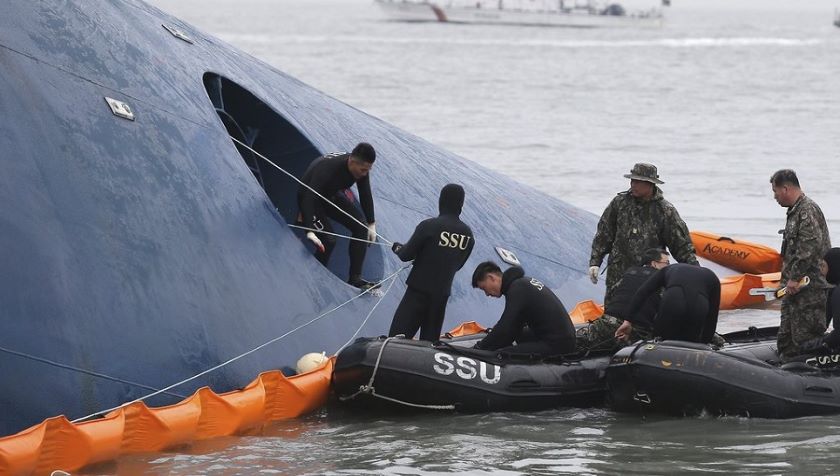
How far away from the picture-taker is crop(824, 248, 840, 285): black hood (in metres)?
12.0

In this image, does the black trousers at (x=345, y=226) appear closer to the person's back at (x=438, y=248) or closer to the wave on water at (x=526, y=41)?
the person's back at (x=438, y=248)

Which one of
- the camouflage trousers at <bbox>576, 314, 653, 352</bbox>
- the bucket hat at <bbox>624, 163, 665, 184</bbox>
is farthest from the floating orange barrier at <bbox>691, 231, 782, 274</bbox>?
the camouflage trousers at <bbox>576, 314, 653, 352</bbox>

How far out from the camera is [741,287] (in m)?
19.1

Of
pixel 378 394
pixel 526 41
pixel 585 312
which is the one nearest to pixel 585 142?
pixel 585 312

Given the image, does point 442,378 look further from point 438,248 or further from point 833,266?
point 833,266

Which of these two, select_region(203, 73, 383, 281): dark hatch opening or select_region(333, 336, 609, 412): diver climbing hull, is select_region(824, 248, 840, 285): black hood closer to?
select_region(333, 336, 609, 412): diver climbing hull

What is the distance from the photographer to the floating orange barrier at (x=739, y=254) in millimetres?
20062

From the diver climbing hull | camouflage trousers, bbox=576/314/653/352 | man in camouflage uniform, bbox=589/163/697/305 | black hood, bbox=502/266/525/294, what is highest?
man in camouflage uniform, bbox=589/163/697/305

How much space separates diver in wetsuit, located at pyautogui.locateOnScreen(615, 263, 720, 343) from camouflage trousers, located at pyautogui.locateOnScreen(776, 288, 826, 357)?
0.65 meters

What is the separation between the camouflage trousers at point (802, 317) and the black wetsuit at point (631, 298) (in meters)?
1.14

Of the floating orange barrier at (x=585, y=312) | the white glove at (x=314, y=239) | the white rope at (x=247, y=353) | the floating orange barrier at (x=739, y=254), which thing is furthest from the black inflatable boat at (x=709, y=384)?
the floating orange barrier at (x=739, y=254)

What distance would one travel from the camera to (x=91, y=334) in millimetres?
10234

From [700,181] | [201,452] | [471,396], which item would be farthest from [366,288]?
[700,181]

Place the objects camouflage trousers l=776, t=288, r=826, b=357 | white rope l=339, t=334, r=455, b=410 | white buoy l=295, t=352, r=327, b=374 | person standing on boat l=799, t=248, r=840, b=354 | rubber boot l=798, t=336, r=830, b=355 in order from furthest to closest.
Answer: rubber boot l=798, t=336, r=830, b=355 → camouflage trousers l=776, t=288, r=826, b=357 → person standing on boat l=799, t=248, r=840, b=354 → white buoy l=295, t=352, r=327, b=374 → white rope l=339, t=334, r=455, b=410
